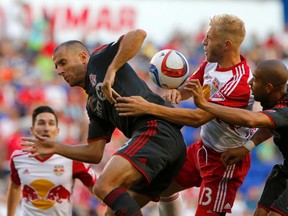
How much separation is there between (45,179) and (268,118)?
9.41 ft

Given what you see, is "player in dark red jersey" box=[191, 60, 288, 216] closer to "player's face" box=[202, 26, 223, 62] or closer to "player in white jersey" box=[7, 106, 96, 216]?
"player's face" box=[202, 26, 223, 62]

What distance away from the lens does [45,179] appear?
9.63m

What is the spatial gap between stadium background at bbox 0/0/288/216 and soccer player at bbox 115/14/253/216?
14.8 feet

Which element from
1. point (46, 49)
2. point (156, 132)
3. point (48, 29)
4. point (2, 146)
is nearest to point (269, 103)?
point (156, 132)

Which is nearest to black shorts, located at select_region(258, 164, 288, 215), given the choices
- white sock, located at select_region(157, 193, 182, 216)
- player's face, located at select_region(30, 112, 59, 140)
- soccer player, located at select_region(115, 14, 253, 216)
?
soccer player, located at select_region(115, 14, 253, 216)

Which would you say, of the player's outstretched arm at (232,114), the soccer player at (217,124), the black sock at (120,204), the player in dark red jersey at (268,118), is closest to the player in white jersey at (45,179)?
the soccer player at (217,124)

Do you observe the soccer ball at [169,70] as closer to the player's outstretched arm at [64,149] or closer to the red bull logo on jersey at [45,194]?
the player's outstretched arm at [64,149]

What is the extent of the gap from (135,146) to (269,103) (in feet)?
4.91

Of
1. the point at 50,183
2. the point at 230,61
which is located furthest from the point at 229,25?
the point at 50,183

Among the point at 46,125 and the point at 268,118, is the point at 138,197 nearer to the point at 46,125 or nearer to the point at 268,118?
the point at 268,118

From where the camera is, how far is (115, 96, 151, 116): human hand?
7766 mm

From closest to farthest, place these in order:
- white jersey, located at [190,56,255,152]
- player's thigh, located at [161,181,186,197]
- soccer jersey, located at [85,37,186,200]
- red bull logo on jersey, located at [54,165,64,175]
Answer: soccer jersey, located at [85,37,186,200] < white jersey, located at [190,56,255,152] < player's thigh, located at [161,181,186,197] < red bull logo on jersey, located at [54,165,64,175]

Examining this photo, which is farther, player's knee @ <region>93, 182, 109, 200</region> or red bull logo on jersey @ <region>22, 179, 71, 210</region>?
red bull logo on jersey @ <region>22, 179, 71, 210</region>

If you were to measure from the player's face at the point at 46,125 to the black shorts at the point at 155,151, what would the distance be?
1876mm
